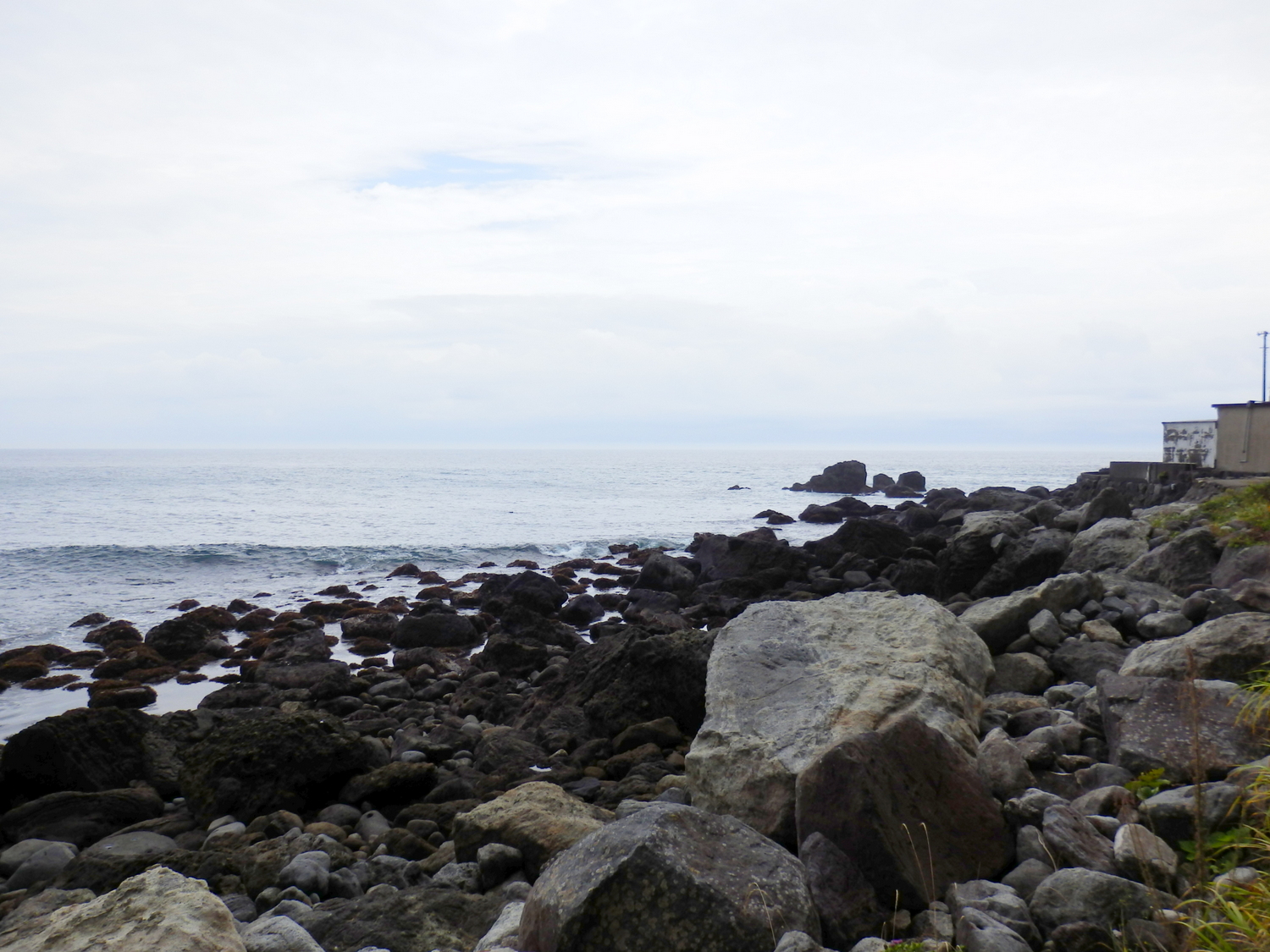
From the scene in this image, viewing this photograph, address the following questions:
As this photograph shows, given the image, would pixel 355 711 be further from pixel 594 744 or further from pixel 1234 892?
pixel 1234 892

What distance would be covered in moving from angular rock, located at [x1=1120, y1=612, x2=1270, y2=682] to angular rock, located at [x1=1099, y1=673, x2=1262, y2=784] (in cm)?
36

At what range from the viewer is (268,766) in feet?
26.9

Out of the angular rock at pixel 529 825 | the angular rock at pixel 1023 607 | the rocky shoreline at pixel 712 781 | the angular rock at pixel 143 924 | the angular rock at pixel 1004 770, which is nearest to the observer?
the angular rock at pixel 143 924

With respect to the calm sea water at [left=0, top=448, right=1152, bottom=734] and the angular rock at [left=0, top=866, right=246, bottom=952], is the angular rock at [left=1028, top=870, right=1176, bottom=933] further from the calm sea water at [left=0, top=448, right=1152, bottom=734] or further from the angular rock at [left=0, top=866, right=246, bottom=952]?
the calm sea water at [left=0, top=448, right=1152, bottom=734]

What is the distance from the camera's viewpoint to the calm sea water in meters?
23.2

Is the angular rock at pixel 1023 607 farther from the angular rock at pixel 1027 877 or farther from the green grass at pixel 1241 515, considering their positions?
the angular rock at pixel 1027 877

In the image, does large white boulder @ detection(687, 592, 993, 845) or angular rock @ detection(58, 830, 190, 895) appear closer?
large white boulder @ detection(687, 592, 993, 845)

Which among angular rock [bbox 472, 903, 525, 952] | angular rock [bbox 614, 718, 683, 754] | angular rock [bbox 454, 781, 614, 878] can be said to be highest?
angular rock [bbox 472, 903, 525, 952]

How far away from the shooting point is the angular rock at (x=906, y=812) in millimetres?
4238

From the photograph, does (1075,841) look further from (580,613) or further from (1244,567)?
(580,613)

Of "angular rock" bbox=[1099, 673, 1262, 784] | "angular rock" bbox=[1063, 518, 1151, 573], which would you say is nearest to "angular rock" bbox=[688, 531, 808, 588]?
"angular rock" bbox=[1063, 518, 1151, 573]

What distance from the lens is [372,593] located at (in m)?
23.5

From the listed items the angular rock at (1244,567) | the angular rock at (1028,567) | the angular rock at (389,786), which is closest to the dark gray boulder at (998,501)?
the angular rock at (1028,567)

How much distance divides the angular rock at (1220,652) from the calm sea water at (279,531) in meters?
12.9
